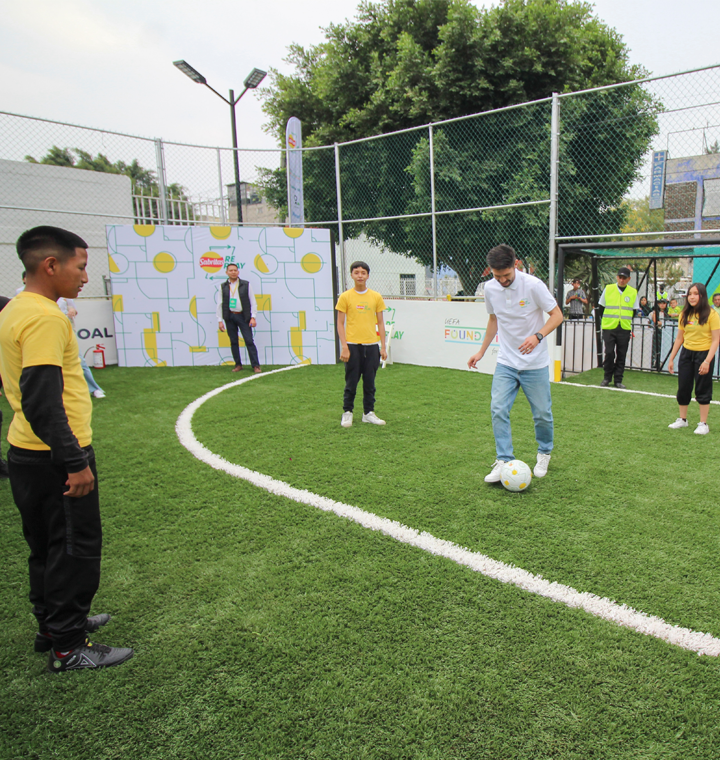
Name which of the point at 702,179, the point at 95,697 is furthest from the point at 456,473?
the point at 702,179

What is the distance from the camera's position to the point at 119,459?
516 centimetres

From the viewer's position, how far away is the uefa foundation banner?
416 inches

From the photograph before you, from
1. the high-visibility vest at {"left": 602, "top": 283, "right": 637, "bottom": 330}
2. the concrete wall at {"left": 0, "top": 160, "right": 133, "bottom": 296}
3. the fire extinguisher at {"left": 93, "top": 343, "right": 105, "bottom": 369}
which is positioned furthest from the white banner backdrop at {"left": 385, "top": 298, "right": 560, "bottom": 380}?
the concrete wall at {"left": 0, "top": 160, "right": 133, "bottom": 296}

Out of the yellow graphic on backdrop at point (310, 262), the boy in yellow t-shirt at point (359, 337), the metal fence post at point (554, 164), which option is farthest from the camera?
the yellow graphic on backdrop at point (310, 262)

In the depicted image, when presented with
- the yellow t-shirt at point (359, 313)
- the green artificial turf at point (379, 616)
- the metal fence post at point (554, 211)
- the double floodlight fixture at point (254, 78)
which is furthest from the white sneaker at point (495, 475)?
the double floodlight fixture at point (254, 78)

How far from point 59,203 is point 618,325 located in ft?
56.8

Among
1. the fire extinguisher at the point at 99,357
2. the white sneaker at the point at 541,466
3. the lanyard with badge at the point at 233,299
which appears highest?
the lanyard with badge at the point at 233,299

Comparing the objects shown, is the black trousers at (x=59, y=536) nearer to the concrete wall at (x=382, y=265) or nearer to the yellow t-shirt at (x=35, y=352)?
the yellow t-shirt at (x=35, y=352)

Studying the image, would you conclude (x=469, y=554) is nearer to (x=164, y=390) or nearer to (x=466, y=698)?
(x=466, y=698)

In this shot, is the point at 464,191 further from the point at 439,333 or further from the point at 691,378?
the point at 691,378

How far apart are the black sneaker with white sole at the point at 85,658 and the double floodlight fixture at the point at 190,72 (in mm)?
17201

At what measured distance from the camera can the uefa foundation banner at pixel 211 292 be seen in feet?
34.7

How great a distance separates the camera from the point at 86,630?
2578 millimetres

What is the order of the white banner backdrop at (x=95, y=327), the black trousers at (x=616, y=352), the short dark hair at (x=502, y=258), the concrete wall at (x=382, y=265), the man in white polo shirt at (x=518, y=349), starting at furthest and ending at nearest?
the concrete wall at (x=382, y=265) < the white banner backdrop at (x=95, y=327) < the black trousers at (x=616, y=352) < the man in white polo shirt at (x=518, y=349) < the short dark hair at (x=502, y=258)
